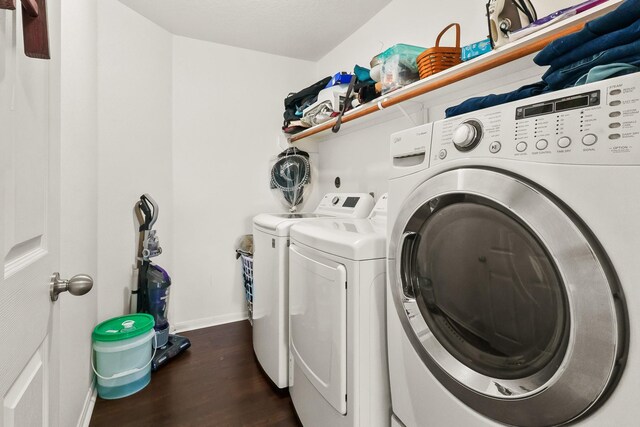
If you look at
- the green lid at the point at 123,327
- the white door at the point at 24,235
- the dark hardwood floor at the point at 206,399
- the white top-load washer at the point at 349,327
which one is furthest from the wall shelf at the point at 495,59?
the green lid at the point at 123,327

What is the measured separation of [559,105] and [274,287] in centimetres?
135

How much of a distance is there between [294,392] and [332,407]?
1.41 ft

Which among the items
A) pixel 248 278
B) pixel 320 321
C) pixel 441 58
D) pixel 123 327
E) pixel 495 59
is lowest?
pixel 123 327

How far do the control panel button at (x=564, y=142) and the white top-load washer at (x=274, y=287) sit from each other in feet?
3.71

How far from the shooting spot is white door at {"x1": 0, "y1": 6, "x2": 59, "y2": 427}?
1.35 feet

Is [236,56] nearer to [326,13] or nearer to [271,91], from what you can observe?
[271,91]

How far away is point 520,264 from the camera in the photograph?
631 millimetres

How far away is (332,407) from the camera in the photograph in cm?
108

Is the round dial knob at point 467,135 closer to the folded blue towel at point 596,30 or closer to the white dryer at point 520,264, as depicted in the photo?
the white dryer at point 520,264

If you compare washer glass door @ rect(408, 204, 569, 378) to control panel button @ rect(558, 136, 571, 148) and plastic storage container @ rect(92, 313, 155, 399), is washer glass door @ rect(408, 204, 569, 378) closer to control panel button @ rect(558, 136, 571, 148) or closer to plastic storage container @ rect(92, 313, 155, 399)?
control panel button @ rect(558, 136, 571, 148)

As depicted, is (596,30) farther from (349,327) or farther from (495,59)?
(349,327)

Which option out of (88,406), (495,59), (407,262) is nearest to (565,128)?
(407,262)

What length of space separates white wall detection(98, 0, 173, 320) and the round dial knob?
2017 millimetres

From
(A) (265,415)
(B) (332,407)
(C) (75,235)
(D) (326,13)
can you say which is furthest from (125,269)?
(D) (326,13)
